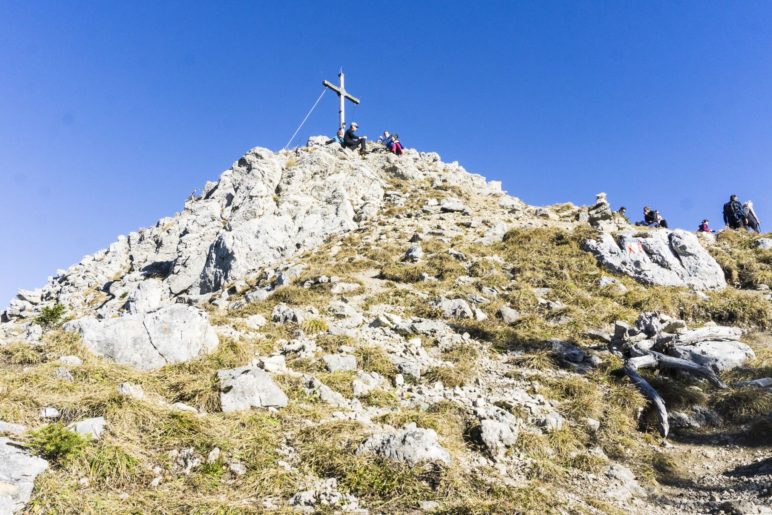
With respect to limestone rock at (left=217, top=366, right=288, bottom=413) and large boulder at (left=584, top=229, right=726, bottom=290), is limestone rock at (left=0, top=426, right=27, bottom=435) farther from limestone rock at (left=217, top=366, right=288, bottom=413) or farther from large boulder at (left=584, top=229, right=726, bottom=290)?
large boulder at (left=584, top=229, right=726, bottom=290)

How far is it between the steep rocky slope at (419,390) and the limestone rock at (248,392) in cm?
3

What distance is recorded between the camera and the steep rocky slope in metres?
5.31

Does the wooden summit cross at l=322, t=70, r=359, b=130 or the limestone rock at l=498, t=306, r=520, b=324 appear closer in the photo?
the limestone rock at l=498, t=306, r=520, b=324

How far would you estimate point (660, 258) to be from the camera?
662 inches

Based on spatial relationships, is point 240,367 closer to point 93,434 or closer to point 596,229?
point 93,434

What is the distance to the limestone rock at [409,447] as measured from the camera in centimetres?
583

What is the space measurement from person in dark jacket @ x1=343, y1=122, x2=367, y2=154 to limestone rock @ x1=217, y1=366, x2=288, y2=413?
26.5m

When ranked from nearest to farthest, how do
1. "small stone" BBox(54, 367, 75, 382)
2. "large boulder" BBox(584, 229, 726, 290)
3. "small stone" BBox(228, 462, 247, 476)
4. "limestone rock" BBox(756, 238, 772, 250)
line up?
"small stone" BBox(228, 462, 247, 476), "small stone" BBox(54, 367, 75, 382), "large boulder" BBox(584, 229, 726, 290), "limestone rock" BBox(756, 238, 772, 250)

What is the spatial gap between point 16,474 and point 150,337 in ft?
13.5

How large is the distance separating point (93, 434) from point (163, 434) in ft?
2.87

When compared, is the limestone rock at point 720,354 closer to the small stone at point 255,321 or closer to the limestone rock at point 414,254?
the limestone rock at point 414,254

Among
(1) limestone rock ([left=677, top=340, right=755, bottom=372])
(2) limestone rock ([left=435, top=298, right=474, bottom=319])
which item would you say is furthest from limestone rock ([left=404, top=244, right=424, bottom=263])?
(1) limestone rock ([left=677, top=340, right=755, bottom=372])

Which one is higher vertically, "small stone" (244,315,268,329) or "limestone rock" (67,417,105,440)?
"small stone" (244,315,268,329)

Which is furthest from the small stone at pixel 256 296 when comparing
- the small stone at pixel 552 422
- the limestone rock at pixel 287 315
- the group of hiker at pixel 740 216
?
the group of hiker at pixel 740 216
